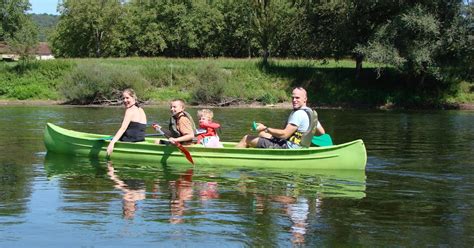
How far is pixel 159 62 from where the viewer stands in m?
43.1

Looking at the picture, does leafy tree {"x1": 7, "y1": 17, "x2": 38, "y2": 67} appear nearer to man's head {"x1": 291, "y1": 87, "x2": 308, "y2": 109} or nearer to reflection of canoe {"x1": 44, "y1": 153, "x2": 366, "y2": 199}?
reflection of canoe {"x1": 44, "y1": 153, "x2": 366, "y2": 199}

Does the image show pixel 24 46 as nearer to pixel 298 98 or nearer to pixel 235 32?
pixel 235 32

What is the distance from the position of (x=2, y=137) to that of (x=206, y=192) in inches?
381

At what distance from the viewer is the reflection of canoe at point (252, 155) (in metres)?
11.2

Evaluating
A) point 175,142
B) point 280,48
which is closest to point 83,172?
point 175,142

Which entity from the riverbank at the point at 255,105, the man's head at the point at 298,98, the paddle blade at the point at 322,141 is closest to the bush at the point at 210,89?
the riverbank at the point at 255,105

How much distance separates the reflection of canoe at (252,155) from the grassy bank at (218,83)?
80.8 ft

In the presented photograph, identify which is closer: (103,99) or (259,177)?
(259,177)

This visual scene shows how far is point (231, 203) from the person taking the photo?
28.4 feet

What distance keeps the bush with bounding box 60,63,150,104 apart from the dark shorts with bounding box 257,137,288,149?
26.7m

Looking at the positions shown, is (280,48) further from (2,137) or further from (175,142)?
(175,142)

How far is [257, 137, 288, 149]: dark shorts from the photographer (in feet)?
38.0

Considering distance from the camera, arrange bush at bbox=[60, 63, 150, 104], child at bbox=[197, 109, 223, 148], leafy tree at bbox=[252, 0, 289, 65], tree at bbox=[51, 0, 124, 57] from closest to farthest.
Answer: child at bbox=[197, 109, 223, 148], bush at bbox=[60, 63, 150, 104], leafy tree at bbox=[252, 0, 289, 65], tree at bbox=[51, 0, 124, 57]

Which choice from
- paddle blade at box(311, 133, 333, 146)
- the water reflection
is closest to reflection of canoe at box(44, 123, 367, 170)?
paddle blade at box(311, 133, 333, 146)
